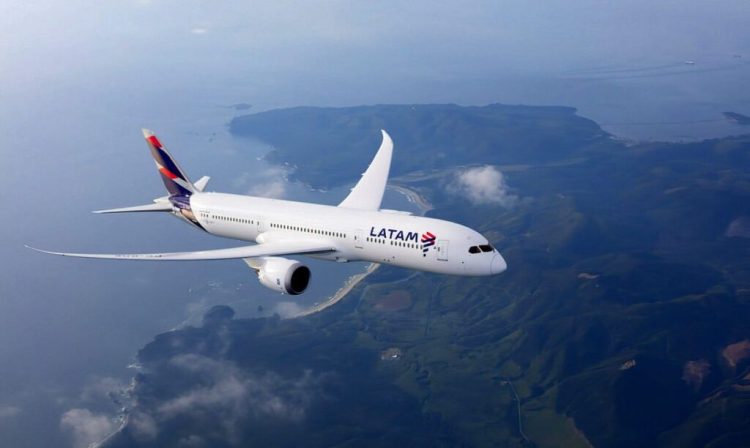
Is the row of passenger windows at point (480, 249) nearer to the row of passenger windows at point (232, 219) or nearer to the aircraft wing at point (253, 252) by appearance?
the aircraft wing at point (253, 252)

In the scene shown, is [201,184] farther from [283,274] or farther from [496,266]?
[496,266]

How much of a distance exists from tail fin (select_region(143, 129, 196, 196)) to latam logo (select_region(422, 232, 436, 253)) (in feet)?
112

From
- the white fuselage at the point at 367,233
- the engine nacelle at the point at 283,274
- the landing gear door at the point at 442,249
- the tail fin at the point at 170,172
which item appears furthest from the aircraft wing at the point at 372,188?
the tail fin at the point at 170,172

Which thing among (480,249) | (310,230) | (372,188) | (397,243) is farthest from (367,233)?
(372,188)

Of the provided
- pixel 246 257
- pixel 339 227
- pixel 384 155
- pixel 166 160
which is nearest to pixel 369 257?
pixel 339 227

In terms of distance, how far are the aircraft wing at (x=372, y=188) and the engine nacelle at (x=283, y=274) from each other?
13.5 metres

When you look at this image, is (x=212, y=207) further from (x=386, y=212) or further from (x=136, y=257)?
(x=386, y=212)

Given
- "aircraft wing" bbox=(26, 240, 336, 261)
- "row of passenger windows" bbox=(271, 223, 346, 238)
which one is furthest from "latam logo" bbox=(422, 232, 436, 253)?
"aircraft wing" bbox=(26, 240, 336, 261)

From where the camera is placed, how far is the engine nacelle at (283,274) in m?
57.8

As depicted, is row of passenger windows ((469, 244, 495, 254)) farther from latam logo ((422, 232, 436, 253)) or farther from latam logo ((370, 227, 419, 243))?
latam logo ((370, 227, 419, 243))

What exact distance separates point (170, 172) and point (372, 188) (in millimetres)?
25680

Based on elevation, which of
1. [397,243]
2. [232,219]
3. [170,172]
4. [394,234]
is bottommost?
[232,219]

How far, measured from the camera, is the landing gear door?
183 ft

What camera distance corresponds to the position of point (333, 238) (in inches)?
2399
